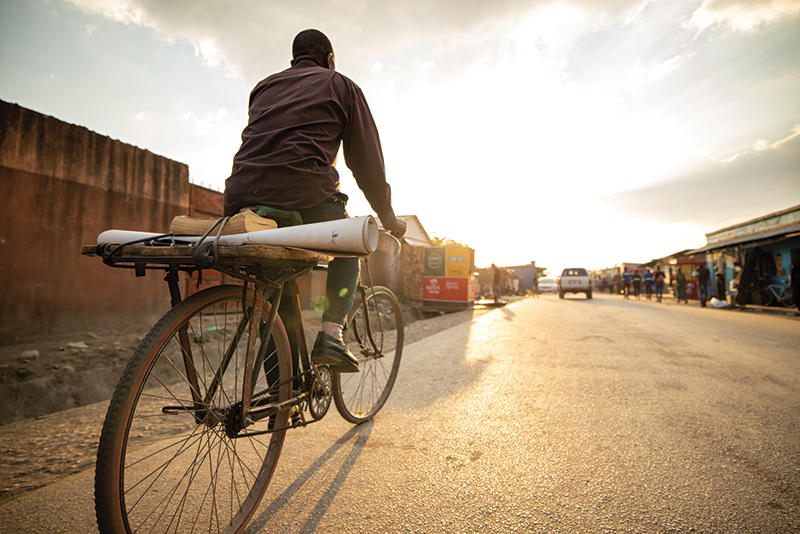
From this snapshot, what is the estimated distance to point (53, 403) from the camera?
3.27m

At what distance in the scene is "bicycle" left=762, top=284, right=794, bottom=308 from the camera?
551 inches

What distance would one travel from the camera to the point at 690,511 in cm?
142

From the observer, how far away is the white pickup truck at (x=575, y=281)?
22.4 m

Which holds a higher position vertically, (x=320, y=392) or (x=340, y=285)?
(x=340, y=285)

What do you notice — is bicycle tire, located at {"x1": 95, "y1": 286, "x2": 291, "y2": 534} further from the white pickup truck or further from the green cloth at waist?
the white pickup truck

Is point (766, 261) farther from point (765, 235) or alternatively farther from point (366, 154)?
point (366, 154)

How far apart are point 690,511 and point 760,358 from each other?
4.41 metres

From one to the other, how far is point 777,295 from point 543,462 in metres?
19.3

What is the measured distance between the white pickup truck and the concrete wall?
22.3 meters

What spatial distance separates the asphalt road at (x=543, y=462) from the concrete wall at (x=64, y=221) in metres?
4.50

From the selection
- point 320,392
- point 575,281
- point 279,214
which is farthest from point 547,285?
point 279,214

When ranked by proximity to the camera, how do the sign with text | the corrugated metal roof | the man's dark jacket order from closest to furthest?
1. the man's dark jacket
2. the corrugated metal roof
3. the sign with text

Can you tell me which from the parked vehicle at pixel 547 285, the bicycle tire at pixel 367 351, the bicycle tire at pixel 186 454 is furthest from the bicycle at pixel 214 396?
the parked vehicle at pixel 547 285

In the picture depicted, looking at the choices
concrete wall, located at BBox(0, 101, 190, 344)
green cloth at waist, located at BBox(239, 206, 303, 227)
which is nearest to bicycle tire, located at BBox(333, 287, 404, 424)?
green cloth at waist, located at BBox(239, 206, 303, 227)
